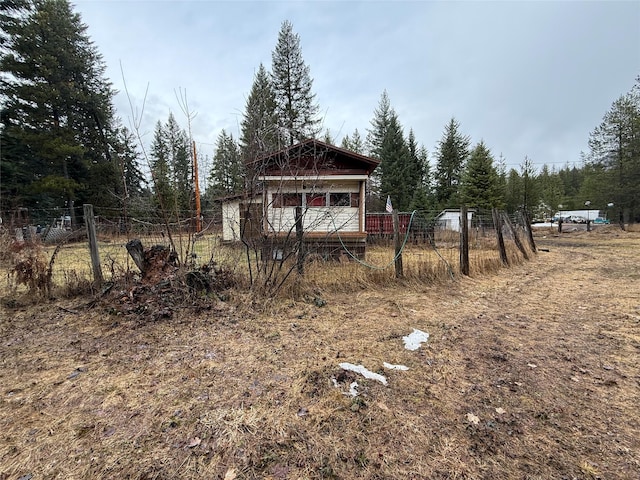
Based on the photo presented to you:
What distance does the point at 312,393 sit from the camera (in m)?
2.04

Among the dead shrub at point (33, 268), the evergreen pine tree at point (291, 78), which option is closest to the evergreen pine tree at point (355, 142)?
the evergreen pine tree at point (291, 78)

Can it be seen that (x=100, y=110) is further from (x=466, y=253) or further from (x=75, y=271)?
(x=466, y=253)

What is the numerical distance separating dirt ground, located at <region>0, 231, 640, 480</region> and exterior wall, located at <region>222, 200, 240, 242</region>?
1231 mm

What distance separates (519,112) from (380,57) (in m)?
13.8

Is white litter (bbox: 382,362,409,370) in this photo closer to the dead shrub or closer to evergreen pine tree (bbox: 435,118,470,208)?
the dead shrub

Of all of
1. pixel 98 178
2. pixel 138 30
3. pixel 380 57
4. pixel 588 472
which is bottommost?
pixel 588 472

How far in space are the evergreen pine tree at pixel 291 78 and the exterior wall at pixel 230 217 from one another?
1684 cm

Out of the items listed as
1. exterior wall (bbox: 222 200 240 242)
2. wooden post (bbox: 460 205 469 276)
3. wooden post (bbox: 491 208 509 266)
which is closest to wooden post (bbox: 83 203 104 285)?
exterior wall (bbox: 222 200 240 242)

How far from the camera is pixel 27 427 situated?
5.63ft

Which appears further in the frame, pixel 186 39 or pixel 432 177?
pixel 432 177

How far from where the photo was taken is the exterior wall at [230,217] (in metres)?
4.51

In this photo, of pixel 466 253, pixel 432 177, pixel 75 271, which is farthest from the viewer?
pixel 432 177

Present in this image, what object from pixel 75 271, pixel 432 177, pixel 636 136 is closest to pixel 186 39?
pixel 75 271

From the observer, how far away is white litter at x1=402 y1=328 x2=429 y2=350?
2.84 meters
